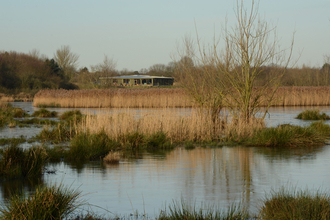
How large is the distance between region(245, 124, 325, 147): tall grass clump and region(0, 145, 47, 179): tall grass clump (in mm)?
7762

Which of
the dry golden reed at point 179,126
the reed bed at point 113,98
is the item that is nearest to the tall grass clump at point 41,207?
the dry golden reed at point 179,126

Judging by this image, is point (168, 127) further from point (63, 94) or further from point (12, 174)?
point (63, 94)

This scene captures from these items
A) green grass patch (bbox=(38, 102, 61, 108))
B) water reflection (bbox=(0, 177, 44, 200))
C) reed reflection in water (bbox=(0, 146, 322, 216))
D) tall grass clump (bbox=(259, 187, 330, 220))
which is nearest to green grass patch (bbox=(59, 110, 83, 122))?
reed reflection in water (bbox=(0, 146, 322, 216))

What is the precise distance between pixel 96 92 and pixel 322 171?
2891 cm

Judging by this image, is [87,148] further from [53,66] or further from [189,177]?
[53,66]

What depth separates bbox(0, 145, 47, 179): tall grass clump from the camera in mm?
8312

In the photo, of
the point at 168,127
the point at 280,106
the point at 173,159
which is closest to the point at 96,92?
the point at 280,106

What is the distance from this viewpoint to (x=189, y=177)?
8.30m

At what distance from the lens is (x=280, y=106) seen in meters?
34.6

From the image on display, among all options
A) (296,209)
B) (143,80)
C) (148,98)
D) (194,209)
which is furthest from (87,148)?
(143,80)

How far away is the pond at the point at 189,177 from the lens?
21.3ft

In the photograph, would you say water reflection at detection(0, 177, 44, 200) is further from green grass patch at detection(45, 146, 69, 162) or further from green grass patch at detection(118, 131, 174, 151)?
green grass patch at detection(118, 131, 174, 151)

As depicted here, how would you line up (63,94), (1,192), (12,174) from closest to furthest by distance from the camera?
(1,192) → (12,174) → (63,94)

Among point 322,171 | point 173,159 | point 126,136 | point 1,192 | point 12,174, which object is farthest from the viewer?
point 126,136
